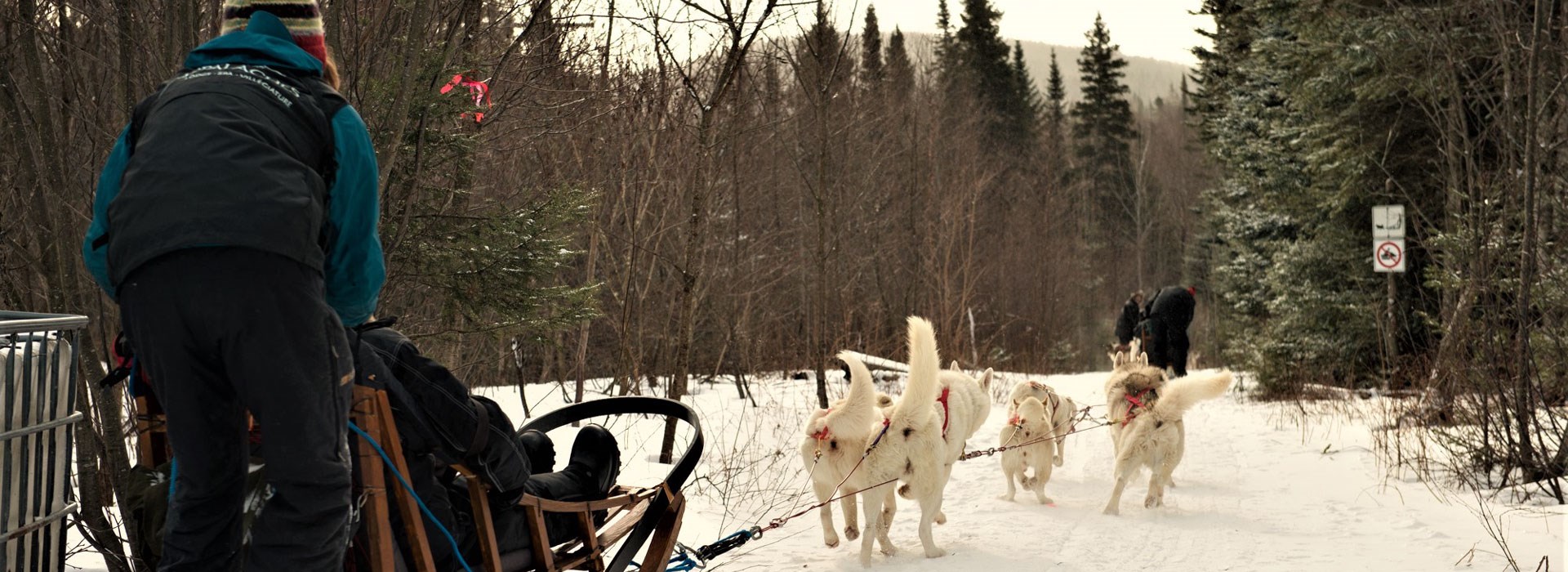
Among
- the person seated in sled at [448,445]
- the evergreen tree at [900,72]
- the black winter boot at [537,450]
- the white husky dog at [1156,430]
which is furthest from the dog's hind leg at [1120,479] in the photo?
the evergreen tree at [900,72]

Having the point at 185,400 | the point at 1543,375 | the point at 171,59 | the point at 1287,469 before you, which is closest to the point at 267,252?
the point at 185,400

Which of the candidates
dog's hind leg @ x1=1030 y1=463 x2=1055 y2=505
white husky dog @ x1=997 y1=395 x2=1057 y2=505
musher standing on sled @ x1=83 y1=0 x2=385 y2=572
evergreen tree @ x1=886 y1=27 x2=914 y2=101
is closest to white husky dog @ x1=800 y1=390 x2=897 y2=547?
white husky dog @ x1=997 y1=395 x2=1057 y2=505

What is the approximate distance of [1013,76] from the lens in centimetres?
5022

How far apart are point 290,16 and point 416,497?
128 cm

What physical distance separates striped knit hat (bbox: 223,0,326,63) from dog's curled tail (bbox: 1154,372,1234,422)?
6138 millimetres

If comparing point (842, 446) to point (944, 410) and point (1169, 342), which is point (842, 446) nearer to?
point (944, 410)

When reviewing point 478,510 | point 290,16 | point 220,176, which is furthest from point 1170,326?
point 220,176

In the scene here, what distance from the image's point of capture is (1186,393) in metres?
7.33

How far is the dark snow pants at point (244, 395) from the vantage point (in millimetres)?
2219

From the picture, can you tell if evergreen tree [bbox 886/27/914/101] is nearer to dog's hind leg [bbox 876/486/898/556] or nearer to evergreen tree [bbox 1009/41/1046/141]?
evergreen tree [bbox 1009/41/1046/141]

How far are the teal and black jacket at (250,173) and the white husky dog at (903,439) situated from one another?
3124mm

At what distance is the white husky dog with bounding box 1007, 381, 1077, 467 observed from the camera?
27.7ft

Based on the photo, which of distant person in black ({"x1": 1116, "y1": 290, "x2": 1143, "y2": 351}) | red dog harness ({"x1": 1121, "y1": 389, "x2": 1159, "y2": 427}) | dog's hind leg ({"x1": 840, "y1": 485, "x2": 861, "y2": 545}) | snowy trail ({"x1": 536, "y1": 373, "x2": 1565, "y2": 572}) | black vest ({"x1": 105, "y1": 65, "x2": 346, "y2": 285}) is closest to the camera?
black vest ({"x1": 105, "y1": 65, "x2": 346, "y2": 285})

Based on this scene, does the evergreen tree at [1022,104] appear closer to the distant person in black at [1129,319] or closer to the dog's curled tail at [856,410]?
the distant person in black at [1129,319]
